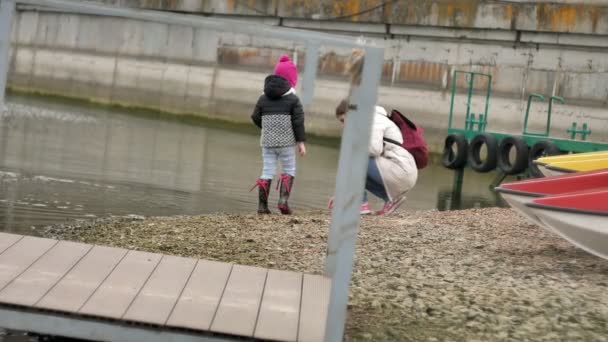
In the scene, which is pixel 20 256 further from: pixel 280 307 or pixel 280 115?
pixel 280 115

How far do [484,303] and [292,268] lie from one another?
152 cm

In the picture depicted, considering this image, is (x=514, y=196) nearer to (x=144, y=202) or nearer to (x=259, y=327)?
(x=259, y=327)

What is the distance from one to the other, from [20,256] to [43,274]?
0.43 metres

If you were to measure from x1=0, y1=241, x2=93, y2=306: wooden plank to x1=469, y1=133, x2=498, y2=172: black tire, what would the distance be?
11.1 metres

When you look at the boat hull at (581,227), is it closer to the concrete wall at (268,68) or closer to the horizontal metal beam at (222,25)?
the horizontal metal beam at (222,25)

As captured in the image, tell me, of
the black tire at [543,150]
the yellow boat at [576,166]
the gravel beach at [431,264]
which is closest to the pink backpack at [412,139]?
the gravel beach at [431,264]

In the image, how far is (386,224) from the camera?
9.09 meters

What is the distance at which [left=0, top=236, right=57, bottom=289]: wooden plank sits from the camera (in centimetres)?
552

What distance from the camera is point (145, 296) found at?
539 cm

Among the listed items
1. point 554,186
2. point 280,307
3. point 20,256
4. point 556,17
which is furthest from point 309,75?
point 556,17

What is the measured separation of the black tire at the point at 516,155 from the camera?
637 inches

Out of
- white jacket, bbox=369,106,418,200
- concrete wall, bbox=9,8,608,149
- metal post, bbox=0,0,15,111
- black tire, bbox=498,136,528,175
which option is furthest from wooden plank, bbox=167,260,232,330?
concrete wall, bbox=9,8,608,149

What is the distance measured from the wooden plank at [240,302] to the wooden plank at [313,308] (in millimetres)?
233

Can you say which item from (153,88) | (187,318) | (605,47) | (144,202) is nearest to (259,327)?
(187,318)
